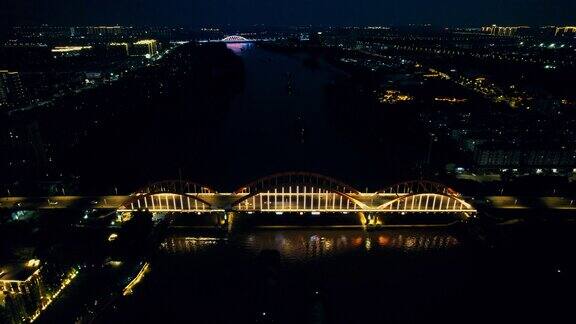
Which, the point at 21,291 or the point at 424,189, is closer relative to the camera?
the point at 21,291

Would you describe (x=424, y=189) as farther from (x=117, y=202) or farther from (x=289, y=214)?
(x=117, y=202)

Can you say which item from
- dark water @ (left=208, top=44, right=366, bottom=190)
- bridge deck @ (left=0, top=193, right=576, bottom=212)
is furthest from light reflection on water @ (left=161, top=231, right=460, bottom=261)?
dark water @ (left=208, top=44, right=366, bottom=190)

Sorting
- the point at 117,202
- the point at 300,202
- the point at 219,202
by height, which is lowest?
the point at 117,202

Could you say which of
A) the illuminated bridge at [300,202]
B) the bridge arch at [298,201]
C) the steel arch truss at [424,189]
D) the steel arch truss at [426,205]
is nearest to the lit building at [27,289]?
the illuminated bridge at [300,202]

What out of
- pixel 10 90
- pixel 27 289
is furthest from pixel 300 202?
pixel 10 90

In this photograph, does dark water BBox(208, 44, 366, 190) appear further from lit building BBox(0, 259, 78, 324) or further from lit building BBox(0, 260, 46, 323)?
lit building BBox(0, 260, 46, 323)

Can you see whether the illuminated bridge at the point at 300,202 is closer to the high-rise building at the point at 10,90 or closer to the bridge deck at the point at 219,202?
the bridge deck at the point at 219,202

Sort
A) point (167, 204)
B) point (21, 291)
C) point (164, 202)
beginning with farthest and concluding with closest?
point (164, 202) → point (167, 204) → point (21, 291)
